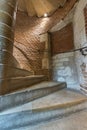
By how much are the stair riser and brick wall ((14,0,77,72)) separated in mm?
2187

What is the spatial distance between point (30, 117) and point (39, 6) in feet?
12.5

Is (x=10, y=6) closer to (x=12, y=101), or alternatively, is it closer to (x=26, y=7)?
(x=12, y=101)

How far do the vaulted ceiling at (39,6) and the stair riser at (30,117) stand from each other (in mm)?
3406

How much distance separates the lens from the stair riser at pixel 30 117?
4.25 feet

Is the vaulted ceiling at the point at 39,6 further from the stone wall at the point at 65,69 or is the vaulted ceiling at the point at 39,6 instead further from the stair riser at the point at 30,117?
the stair riser at the point at 30,117

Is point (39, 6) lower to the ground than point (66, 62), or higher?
higher

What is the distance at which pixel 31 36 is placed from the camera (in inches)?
164

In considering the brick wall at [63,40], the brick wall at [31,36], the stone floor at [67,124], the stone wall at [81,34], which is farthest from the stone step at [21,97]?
the brick wall at [31,36]

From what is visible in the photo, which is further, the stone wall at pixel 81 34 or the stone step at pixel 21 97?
the stone wall at pixel 81 34

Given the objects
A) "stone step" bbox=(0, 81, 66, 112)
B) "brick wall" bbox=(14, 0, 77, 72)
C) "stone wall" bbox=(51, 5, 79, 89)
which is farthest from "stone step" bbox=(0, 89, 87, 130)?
"brick wall" bbox=(14, 0, 77, 72)

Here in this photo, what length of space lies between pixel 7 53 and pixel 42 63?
7.07 ft

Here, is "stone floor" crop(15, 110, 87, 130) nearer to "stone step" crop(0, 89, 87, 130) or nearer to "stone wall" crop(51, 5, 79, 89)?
"stone step" crop(0, 89, 87, 130)

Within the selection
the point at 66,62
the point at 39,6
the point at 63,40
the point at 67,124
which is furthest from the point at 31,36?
the point at 67,124

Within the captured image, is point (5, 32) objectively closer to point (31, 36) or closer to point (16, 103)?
point (16, 103)
